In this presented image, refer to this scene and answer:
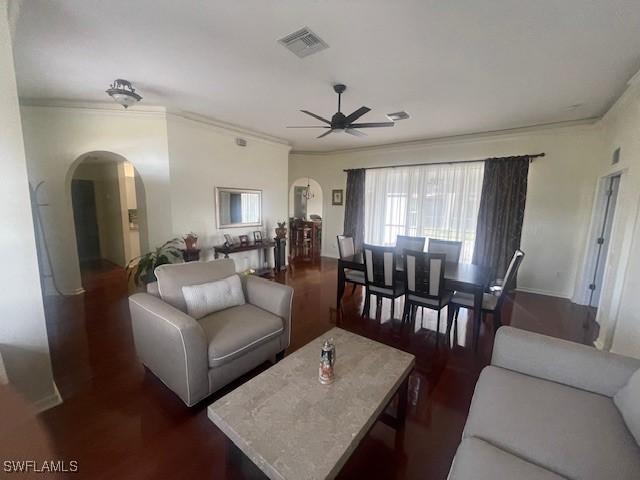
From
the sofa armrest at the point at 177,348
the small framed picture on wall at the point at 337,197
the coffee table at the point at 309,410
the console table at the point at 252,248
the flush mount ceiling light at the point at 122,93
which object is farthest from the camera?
the small framed picture on wall at the point at 337,197

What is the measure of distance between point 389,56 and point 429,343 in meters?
2.77

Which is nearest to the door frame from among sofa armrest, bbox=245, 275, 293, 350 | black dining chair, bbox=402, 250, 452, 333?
black dining chair, bbox=402, 250, 452, 333

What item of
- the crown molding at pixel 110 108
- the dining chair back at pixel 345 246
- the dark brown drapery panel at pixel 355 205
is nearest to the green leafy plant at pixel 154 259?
the crown molding at pixel 110 108

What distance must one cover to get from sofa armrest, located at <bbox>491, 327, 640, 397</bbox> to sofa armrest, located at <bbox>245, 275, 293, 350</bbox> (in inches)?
61.2

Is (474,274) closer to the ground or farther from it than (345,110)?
closer to the ground

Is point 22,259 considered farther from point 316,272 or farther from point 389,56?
point 316,272

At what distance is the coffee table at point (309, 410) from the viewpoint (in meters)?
1.10

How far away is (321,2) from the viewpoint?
67.0 inches

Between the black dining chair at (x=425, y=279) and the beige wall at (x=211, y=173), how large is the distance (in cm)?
318

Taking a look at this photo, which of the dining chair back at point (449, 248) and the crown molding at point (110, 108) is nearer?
the crown molding at point (110, 108)

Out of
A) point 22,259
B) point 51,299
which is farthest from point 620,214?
point 51,299

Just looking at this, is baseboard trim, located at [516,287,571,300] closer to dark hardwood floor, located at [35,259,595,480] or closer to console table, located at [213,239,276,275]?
dark hardwood floor, located at [35,259,595,480]

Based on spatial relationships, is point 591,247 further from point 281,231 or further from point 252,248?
point 252,248

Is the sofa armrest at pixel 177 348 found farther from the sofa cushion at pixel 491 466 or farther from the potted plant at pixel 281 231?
the potted plant at pixel 281 231
